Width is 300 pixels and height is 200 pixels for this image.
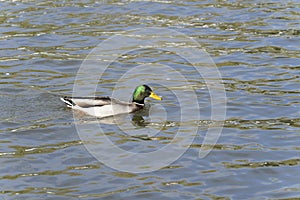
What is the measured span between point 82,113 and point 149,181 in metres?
4.31

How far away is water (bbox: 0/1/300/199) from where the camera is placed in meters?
11.3

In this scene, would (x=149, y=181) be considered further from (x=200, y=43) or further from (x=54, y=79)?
(x=200, y=43)

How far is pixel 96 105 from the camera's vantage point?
15320mm

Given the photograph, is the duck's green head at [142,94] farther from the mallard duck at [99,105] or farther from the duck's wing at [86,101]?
the duck's wing at [86,101]

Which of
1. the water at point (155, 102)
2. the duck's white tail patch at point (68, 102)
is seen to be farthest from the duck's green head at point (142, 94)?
the duck's white tail patch at point (68, 102)

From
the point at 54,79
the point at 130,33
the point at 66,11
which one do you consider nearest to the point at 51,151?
the point at 54,79

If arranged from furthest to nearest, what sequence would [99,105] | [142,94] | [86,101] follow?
[142,94] < [86,101] < [99,105]

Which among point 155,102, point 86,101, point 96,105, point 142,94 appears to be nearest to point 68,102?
point 86,101

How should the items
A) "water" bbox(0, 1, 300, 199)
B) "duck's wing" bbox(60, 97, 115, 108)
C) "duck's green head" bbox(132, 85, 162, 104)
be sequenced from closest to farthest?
1. "water" bbox(0, 1, 300, 199)
2. "duck's wing" bbox(60, 97, 115, 108)
3. "duck's green head" bbox(132, 85, 162, 104)

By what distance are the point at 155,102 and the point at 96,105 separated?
1.81 meters

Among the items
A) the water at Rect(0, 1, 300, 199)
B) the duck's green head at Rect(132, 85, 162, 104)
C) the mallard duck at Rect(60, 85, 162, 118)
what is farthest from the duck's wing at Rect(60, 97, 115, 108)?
the duck's green head at Rect(132, 85, 162, 104)

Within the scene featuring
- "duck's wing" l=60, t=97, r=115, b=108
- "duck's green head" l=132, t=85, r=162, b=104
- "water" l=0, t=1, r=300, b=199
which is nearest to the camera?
"water" l=0, t=1, r=300, b=199

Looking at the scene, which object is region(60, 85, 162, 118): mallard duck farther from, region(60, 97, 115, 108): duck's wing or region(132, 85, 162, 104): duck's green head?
region(132, 85, 162, 104): duck's green head

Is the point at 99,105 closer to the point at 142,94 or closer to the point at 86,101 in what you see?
the point at 86,101
